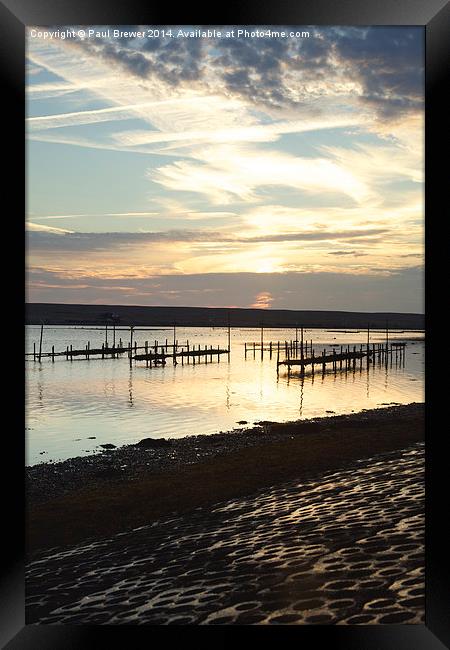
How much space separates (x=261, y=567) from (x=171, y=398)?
16.8 metres

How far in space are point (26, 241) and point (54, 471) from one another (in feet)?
20.9

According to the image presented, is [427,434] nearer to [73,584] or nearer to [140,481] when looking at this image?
[73,584]

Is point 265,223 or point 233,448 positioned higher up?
point 265,223

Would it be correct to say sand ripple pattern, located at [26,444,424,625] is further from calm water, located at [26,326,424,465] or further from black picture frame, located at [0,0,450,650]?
calm water, located at [26,326,424,465]

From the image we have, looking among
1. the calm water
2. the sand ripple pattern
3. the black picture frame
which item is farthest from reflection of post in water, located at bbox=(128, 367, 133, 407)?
the black picture frame

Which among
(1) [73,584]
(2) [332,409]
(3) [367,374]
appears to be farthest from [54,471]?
(3) [367,374]

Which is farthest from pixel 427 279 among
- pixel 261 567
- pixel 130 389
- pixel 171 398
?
pixel 130 389

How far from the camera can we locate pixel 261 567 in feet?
12.6

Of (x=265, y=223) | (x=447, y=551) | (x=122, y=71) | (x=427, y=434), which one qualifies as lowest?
(x=447, y=551)

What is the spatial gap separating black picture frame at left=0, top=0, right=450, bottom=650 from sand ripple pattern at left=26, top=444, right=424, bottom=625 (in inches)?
11.9

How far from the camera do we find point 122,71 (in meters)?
7.08

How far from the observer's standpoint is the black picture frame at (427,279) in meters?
2.64

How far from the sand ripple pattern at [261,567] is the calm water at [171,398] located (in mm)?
6041

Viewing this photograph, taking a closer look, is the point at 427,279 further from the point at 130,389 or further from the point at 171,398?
the point at 130,389
